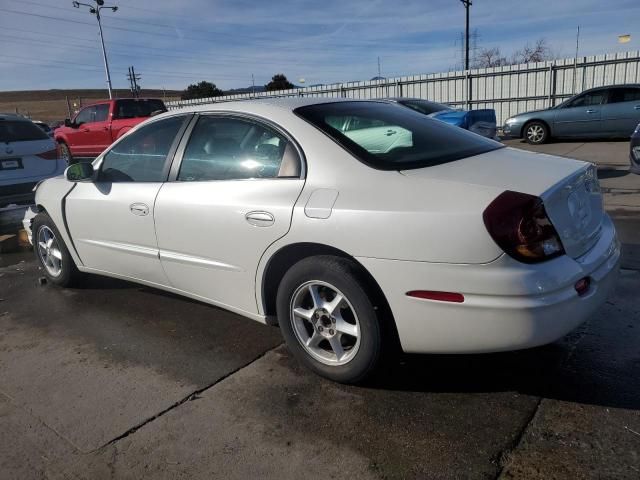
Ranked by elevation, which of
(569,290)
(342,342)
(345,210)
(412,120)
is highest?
(412,120)

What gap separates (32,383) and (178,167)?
1556 mm

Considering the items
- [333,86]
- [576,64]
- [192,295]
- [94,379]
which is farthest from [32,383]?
[333,86]

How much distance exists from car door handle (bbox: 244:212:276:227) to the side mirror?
1772mm

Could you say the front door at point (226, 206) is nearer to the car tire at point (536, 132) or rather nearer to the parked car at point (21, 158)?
the parked car at point (21, 158)

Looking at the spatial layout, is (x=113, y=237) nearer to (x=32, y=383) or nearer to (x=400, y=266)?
(x=32, y=383)

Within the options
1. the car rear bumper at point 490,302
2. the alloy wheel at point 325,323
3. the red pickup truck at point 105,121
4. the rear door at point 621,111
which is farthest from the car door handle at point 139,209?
the rear door at point 621,111

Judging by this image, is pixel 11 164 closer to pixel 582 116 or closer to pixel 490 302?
pixel 490 302

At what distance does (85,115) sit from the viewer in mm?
14523

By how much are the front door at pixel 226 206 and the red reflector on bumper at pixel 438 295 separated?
0.75 meters

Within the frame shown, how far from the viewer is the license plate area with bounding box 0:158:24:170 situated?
713cm

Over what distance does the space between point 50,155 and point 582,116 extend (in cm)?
1195

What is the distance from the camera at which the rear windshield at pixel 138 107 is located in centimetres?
1373

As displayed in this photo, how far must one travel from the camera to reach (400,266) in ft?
7.70

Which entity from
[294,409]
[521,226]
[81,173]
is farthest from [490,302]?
[81,173]
